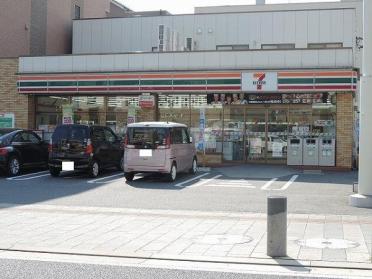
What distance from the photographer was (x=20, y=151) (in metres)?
18.3

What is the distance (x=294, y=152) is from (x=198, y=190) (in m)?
7.69

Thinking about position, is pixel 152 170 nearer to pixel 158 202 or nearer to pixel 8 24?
pixel 158 202

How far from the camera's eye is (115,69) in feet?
73.6

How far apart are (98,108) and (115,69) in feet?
7.28

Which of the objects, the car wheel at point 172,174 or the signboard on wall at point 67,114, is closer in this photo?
the car wheel at point 172,174

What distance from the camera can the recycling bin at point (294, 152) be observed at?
21469mm

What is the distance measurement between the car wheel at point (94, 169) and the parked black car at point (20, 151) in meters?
2.54

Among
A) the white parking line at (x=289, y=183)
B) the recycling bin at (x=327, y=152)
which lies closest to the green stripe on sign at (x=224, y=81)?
the recycling bin at (x=327, y=152)

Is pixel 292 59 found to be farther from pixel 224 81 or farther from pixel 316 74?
pixel 224 81

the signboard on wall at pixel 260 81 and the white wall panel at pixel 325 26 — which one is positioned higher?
the white wall panel at pixel 325 26

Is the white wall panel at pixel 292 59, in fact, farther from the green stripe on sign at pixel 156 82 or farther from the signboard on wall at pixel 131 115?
the signboard on wall at pixel 131 115

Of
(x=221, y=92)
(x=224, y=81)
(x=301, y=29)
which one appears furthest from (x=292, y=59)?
(x=301, y=29)

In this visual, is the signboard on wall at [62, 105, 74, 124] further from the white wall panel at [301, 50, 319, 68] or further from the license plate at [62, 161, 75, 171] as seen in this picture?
the white wall panel at [301, 50, 319, 68]

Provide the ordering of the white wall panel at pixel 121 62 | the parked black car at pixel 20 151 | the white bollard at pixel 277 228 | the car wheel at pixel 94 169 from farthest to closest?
the white wall panel at pixel 121 62
the parked black car at pixel 20 151
the car wheel at pixel 94 169
the white bollard at pixel 277 228
